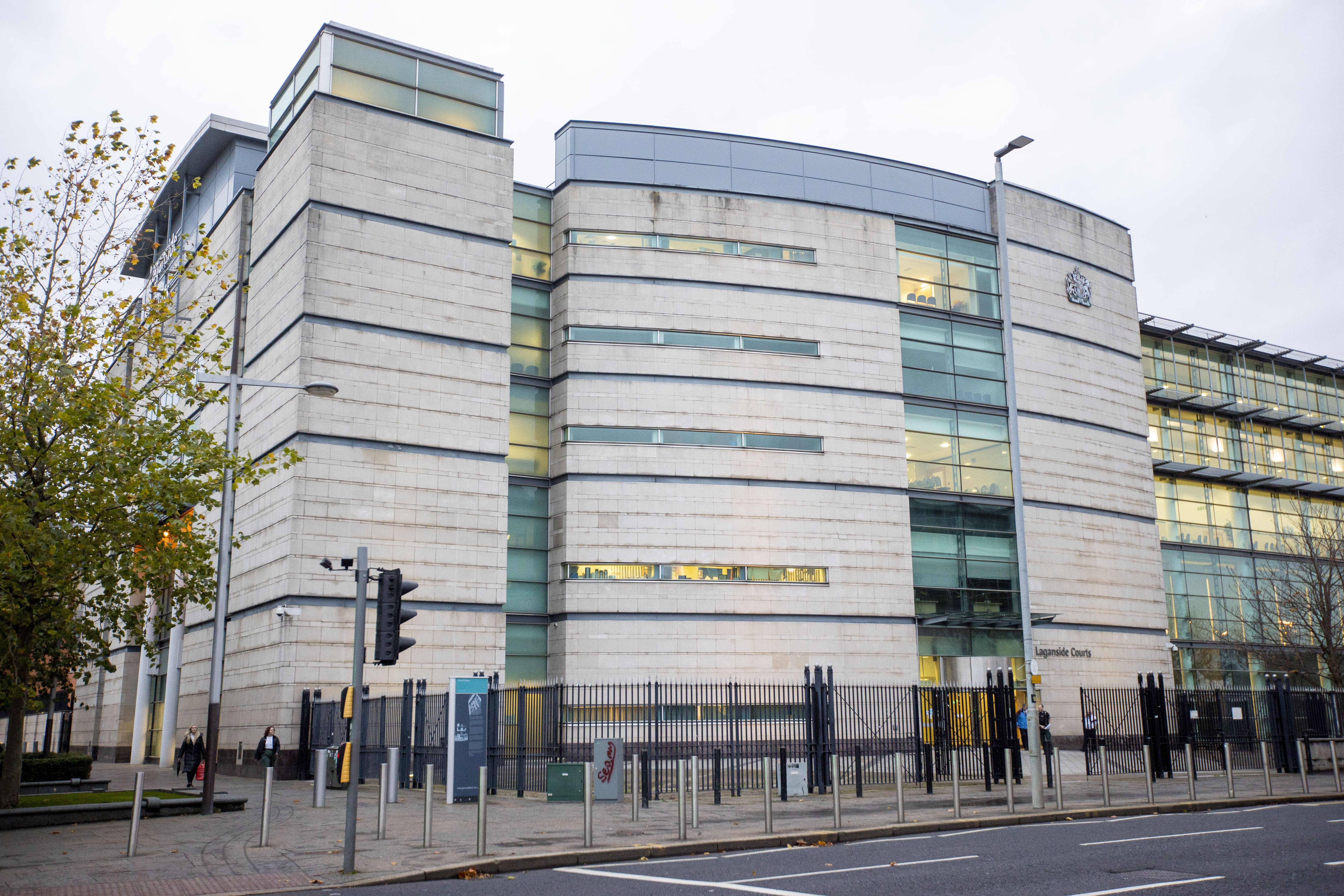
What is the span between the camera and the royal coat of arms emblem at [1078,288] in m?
49.8

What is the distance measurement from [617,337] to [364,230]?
400 inches

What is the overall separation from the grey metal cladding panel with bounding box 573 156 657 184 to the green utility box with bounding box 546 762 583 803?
27088 millimetres

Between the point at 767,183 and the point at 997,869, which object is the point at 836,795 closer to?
the point at 997,869

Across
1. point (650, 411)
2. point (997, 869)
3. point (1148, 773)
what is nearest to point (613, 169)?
point (650, 411)

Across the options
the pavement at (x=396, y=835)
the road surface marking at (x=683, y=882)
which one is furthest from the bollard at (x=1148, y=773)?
the road surface marking at (x=683, y=882)

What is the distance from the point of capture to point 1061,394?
4809 cm

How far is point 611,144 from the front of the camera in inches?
1732

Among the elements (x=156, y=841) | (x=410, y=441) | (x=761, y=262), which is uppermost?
(x=761, y=262)

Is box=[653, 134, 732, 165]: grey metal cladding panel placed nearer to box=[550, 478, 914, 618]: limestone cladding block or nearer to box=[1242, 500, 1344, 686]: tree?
box=[550, 478, 914, 618]: limestone cladding block

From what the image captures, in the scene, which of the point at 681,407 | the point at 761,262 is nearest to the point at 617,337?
the point at 681,407

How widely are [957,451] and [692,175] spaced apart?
16.2 m

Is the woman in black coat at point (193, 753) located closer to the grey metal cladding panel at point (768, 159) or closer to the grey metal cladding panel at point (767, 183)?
the grey metal cladding panel at point (767, 183)

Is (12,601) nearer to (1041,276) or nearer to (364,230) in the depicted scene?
(364,230)

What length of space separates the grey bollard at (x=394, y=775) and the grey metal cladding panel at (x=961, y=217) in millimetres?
33228
